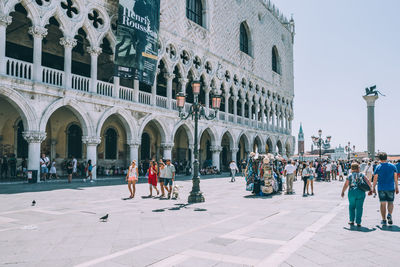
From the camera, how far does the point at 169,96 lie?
74.7 ft

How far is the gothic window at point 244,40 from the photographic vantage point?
112 feet

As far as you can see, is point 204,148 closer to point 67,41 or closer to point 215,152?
point 215,152

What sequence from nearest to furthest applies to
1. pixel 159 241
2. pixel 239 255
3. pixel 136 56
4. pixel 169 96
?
pixel 239 255 → pixel 159 241 → pixel 136 56 → pixel 169 96

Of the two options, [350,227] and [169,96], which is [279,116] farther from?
[350,227]

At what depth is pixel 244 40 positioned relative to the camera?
1361 inches

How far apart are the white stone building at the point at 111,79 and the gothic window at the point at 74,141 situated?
0.20ft

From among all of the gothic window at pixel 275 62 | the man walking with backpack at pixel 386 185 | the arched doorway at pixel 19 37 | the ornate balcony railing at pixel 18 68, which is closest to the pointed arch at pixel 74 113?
the ornate balcony railing at pixel 18 68

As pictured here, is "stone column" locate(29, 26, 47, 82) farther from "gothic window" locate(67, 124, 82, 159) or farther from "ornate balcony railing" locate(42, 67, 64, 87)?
"gothic window" locate(67, 124, 82, 159)

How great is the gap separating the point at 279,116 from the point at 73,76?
28601 millimetres

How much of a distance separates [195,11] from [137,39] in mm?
10222

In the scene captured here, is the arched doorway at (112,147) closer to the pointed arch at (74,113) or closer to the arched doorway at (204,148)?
the pointed arch at (74,113)

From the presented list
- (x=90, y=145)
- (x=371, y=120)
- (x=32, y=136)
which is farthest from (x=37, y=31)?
(x=371, y=120)

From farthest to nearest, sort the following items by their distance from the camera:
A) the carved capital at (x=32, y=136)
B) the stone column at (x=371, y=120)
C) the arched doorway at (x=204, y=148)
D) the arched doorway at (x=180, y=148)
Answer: the arched doorway at (x=204, y=148), the arched doorway at (x=180, y=148), the stone column at (x=371, y=120), the carved capital at (x=32, y=136)

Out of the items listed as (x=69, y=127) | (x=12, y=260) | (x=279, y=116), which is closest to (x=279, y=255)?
(x=12, y=260)
